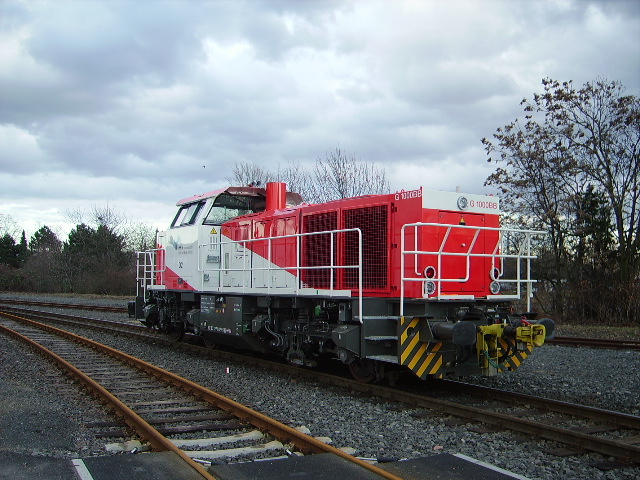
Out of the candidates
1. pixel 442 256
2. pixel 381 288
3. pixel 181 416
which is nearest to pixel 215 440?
pixel 181 416

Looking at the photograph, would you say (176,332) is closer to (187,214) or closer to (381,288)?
(187,214)

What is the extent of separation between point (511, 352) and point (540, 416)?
1.21 metres

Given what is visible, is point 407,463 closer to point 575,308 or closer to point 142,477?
point 142,477

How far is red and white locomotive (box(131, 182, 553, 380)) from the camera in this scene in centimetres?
700

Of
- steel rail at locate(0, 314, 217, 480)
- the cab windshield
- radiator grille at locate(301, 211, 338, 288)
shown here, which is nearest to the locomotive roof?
the cab windshield

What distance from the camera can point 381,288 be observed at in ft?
25.5

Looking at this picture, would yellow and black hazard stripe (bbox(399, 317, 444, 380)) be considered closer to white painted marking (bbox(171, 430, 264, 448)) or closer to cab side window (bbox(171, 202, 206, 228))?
white painted marking (bbox(171, 430, 264, 448))

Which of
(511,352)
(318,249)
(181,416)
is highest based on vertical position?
(318,249)

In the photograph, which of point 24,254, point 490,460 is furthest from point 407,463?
point 24,254

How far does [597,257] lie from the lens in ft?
64.6

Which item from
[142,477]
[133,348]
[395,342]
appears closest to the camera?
[142,477]

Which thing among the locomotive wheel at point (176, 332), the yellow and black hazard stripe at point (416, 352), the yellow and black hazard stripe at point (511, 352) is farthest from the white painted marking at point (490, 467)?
the locomotive wheel at point (176, 332)

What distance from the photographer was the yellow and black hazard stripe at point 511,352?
286 inches

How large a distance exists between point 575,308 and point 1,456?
761 inches
